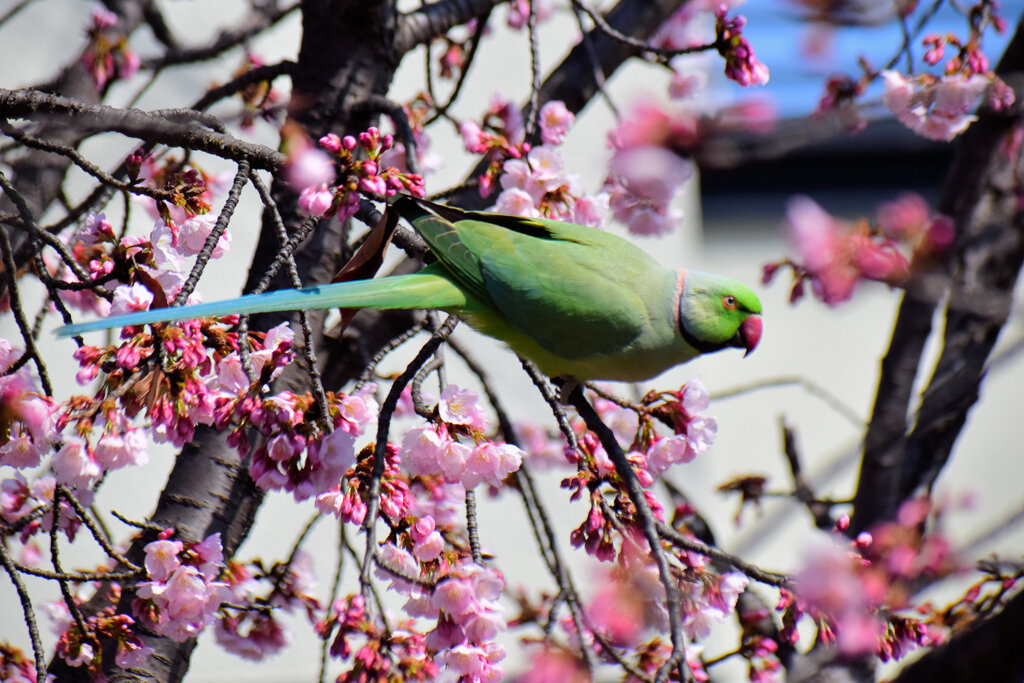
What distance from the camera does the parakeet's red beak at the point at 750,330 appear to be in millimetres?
1819

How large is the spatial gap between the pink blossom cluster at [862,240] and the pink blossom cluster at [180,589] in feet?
4.86

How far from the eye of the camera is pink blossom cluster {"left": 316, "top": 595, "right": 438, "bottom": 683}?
122 cm

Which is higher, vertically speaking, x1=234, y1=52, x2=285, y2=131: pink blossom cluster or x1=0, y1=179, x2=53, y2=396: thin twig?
x1=234, y1=52, x2=285, y2=131: pink blossom cluster

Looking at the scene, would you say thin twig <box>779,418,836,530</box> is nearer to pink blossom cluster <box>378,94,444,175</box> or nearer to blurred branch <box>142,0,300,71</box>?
pink blossom cluster <box>378,94,444,175</box>

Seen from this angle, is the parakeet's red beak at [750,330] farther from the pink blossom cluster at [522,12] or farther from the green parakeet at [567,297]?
the pink blossom cluster at [522,12]

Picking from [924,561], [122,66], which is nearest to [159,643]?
[924,561]

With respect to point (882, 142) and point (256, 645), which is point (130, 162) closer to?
point (256, 645)

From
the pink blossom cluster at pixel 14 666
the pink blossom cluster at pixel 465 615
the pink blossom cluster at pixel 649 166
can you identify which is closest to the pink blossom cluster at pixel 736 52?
the pink blossom cluster at pixel 649 166

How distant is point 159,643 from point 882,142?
4.67m

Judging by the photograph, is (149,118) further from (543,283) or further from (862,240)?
(862,240)

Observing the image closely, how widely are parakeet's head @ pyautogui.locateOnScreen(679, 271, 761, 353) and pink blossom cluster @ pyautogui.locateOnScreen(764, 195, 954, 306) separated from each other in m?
0.33

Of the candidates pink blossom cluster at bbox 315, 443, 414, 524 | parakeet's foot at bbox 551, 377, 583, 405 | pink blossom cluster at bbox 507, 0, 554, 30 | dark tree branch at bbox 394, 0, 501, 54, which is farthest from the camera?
pink blossom cluster at bbox 507, 0, 554, 30

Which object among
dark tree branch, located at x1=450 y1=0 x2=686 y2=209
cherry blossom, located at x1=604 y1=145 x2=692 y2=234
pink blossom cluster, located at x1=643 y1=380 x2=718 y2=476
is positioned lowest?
pink blossom cluster, located at x1=643 y1=380 x2=718 y2=476

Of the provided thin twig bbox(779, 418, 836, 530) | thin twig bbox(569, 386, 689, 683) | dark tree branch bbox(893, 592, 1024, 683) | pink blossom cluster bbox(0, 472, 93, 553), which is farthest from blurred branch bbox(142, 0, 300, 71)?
dark tree branch bbox(893, 592, 1024, 683)
